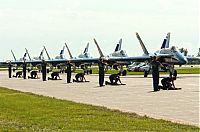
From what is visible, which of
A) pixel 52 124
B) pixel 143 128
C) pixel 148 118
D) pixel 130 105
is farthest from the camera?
pixel 130 105

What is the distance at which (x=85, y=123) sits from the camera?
16.6 meters

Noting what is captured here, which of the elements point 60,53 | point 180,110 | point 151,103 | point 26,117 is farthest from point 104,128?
point 60,53

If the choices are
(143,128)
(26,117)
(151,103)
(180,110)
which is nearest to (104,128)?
(143,128)

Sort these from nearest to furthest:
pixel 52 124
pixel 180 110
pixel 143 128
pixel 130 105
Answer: pixel 143 128, pixel 52 124, pixel 180 110, pixel 130 105

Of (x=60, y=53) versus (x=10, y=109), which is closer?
(x=10, y=109)

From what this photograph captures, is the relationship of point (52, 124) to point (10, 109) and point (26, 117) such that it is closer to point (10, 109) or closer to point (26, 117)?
point (26, 117)

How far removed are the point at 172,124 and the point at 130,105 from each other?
26.4ft

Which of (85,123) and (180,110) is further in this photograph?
(180,110)

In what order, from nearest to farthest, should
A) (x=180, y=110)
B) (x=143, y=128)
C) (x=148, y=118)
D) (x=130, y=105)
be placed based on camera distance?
1. (x=143, y=128)
2. (x=148, y=118)
3. (x=180, y=110)
4. (x=130, y=105)

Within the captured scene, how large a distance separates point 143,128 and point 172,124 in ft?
4.23

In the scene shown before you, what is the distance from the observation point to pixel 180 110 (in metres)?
20.9

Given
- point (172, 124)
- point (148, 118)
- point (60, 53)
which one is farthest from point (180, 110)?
point (60, 53)

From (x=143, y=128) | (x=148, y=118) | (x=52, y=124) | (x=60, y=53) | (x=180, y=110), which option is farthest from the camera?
(x=60, y=53)

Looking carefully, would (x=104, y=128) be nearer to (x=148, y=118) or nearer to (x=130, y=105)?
(x=148, y=118)
